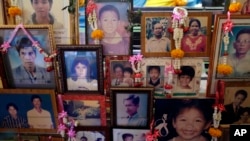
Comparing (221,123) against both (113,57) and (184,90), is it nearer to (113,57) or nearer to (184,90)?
(184,90)

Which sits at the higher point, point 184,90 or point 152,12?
point 152,12

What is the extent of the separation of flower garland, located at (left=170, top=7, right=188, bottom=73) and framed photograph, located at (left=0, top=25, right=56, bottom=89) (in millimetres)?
417

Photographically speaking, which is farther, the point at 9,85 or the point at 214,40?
the point at 9,85

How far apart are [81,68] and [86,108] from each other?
160mm

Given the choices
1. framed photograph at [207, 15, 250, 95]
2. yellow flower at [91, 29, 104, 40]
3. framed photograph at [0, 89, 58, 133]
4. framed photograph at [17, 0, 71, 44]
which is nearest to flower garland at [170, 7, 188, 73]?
framed photograph at [207, 15, 250, 95]

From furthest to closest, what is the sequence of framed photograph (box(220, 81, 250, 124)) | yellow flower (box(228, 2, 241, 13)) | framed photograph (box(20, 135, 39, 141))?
framed photograph (box(20, 135, 39, 141)) < framed photograph (box(220, 81, 250, 124)) < yellow flower (box(228, 2, 241, 13))

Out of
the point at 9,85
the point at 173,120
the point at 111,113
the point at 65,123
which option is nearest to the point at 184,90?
the point at 173,120

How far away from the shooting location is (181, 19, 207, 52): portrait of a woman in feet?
3.06

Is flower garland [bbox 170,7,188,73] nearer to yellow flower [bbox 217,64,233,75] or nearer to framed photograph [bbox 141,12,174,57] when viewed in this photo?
framed photograph [bbox 141,12,174,57]

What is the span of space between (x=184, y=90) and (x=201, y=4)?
311 mm

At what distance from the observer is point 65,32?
986 mm

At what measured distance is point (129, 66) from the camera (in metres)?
0.99

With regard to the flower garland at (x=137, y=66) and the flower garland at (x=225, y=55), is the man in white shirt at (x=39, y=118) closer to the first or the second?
the flower garland at (x=137, y=66)

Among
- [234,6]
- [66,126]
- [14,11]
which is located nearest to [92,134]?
[66,126]
